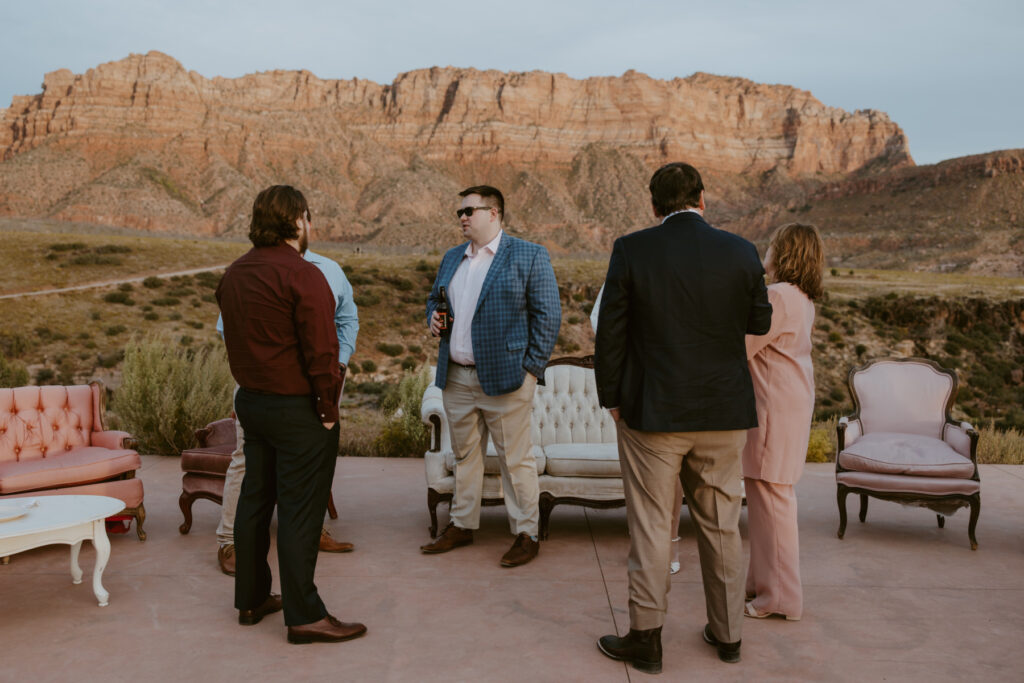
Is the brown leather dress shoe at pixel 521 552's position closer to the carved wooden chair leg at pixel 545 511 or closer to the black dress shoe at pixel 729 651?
the carved wooden chair leg at pixel 545 511

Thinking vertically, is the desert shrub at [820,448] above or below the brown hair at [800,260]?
below

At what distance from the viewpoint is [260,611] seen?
362 centimetres

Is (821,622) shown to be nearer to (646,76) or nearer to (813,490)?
(813,490)

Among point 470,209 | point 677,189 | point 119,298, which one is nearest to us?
point 677,189

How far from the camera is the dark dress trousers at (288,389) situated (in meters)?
3.11

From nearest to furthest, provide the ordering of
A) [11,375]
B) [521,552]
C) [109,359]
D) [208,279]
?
[521,552]
[11,375]
[109,359]
[208,279]

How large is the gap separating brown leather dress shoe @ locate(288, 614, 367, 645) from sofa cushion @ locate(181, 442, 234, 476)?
197cm

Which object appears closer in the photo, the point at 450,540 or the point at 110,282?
the point at 450,540

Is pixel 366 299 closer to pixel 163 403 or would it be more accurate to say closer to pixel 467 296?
pixel 163 403

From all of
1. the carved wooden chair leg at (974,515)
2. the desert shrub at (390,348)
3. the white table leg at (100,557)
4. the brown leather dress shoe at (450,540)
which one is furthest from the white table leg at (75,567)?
the desert shrub at (390,348)

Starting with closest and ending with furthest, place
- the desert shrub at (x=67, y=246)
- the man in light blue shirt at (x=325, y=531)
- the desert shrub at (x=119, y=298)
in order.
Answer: the man in light blue shirt at (x=325, y=531) → the desert shrub at (x=119, y=298) → the desert shrub at (x=67, y=246)

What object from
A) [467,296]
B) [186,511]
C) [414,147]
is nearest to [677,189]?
[467,296]

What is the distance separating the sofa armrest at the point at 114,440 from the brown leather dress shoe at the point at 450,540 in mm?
2333

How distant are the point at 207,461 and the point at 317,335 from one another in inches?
97.0
